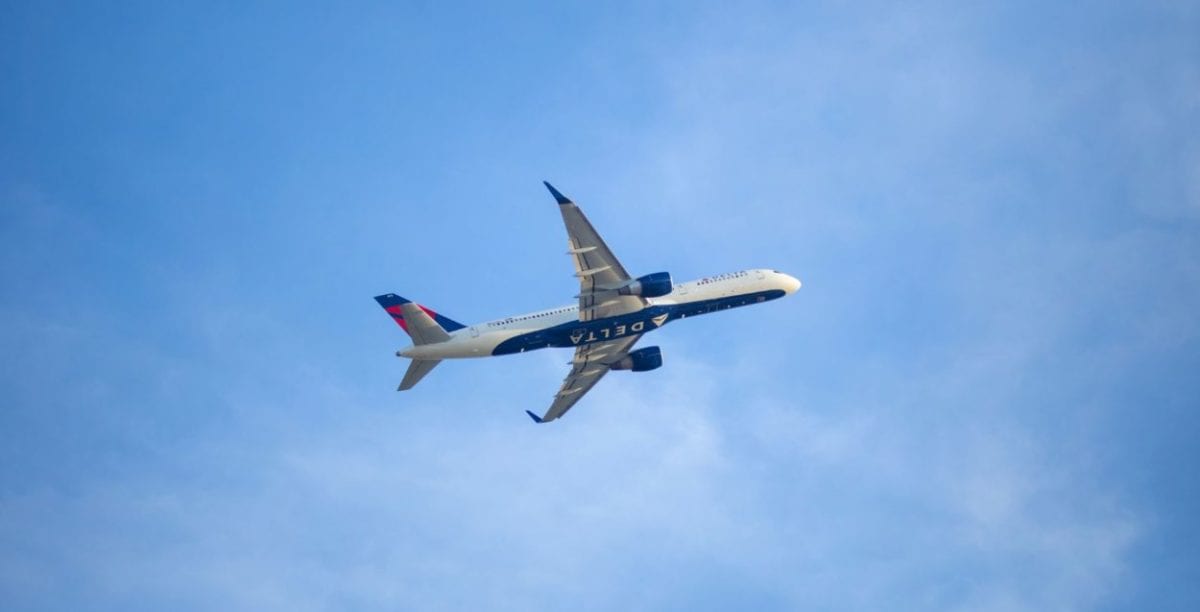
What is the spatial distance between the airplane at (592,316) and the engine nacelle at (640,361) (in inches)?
3.0

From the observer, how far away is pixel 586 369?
96500 millimetres

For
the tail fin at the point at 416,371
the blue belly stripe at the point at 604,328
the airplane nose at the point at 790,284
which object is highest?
the airplane nose at the point at 790,284

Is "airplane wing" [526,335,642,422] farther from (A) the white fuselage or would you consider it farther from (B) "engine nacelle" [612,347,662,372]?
(A) the white fuselage

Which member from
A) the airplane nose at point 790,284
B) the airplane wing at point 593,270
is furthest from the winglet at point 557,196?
the airplane nose at point 790,284

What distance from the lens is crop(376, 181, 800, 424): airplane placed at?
83.5m

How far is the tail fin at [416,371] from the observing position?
85688 millimetres

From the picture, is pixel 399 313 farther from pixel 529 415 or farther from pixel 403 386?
pixel 529 415

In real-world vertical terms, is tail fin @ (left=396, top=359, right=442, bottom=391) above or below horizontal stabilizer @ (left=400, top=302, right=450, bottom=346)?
below

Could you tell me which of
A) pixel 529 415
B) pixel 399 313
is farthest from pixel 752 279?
pixel 399 313

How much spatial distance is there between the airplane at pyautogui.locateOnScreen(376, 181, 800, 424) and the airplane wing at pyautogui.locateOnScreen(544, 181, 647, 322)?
64mm

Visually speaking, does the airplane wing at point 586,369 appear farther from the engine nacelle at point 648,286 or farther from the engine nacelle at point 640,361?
the engine nacelle at point 648,286

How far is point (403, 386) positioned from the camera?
86.4 metres

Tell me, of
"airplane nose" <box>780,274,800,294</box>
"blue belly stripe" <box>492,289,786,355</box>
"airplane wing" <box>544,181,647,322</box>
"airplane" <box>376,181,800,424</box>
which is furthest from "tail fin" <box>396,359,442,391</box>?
"airplane nose" <box>780,274,800,294</box>

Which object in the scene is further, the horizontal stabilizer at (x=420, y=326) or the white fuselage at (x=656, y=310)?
the white fuselage at (x=656, y=310)
